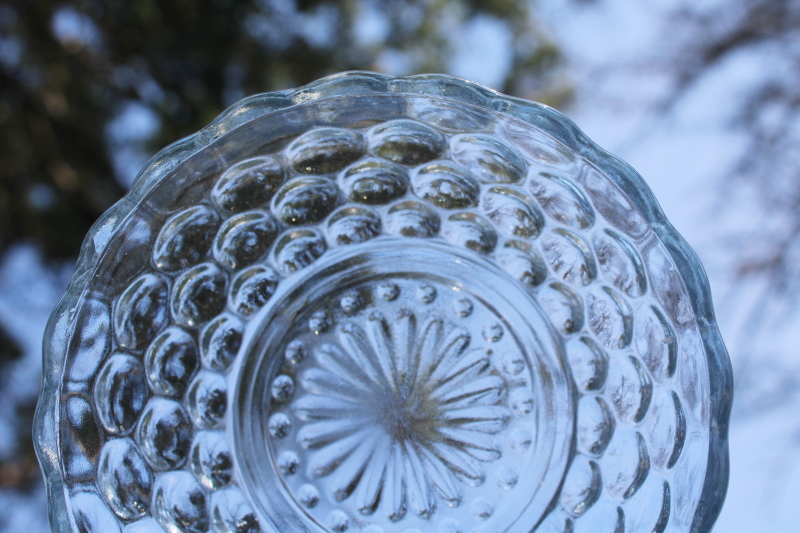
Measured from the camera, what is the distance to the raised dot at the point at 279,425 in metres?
0.43

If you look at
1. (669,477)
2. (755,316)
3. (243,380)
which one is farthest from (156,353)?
(755,316)

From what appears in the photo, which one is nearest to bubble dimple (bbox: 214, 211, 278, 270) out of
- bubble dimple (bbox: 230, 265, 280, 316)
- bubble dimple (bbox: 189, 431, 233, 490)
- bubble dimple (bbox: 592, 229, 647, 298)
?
bubble dimple (bbox: 230, 265, 280, 316)

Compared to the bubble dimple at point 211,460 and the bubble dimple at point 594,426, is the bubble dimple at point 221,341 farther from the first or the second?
the bubble dimple at point 594,426

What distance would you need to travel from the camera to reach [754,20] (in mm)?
1102

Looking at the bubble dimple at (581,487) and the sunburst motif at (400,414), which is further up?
the sunburst motif at (400,414)

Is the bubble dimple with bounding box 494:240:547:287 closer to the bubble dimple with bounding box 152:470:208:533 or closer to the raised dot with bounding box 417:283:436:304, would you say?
the raised dot with bounding box 417:283:436:304

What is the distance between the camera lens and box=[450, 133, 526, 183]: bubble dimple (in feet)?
1.32

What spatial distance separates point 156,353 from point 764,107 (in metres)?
1.13

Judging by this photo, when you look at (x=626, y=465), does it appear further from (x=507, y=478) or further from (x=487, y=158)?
(x=487, y=158)

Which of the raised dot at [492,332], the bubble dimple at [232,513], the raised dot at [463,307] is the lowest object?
the bubble dimple at [232,513]

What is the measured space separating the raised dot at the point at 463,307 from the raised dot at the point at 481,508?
0.12m

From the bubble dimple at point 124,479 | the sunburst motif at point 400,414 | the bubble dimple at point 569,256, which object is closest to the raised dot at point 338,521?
the sunburst motif at point 400,414

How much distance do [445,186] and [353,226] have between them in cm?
7

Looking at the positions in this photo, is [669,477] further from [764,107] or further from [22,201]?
[764,107]
